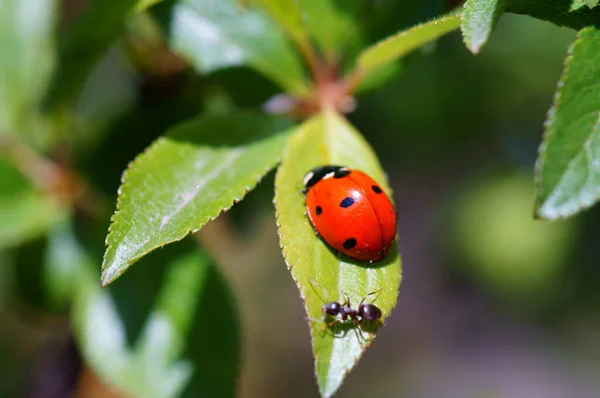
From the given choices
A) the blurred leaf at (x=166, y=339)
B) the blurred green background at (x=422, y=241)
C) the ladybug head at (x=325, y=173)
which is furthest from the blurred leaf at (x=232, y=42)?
the blurred leaf at (x=166, y=339)

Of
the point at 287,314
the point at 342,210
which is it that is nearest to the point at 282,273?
the point at 287,314

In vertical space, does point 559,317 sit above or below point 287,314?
above

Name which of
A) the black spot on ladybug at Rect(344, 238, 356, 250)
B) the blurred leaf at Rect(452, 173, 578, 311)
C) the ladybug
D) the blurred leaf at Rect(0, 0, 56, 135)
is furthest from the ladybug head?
the blurred leaf at Rect(452, 173, 578, 311)

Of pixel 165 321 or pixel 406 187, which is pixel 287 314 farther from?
pixel 165 321

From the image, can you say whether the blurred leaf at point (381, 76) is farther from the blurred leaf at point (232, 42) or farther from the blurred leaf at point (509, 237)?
the blurred leaf at point (509, 237)

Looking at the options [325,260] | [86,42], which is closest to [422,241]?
[86,42]
